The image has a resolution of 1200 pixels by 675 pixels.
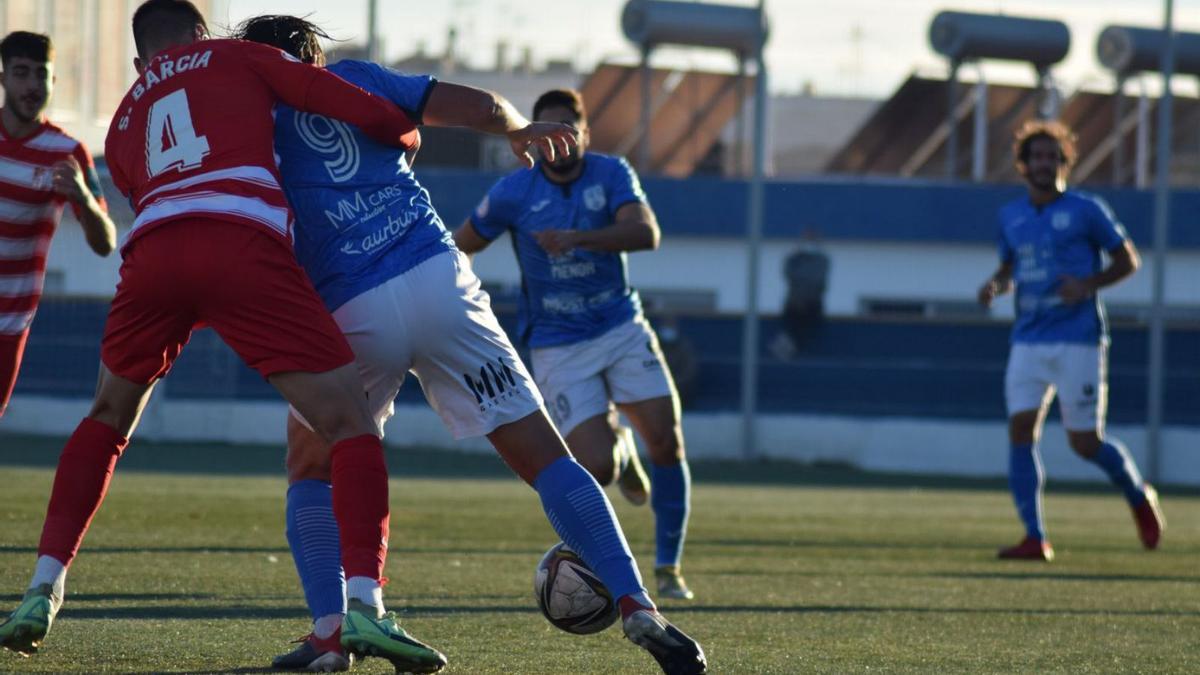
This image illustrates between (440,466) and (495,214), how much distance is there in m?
10.9

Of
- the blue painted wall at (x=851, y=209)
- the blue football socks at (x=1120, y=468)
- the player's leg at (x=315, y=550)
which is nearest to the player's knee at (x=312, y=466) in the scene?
the player's leg at (x=315, y=550)

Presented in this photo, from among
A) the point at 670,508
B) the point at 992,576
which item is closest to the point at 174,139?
the point at 670,508

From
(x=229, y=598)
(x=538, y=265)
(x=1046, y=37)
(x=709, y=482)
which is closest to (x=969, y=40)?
(x=1046, y=37)

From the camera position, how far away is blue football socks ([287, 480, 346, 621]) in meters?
5.11

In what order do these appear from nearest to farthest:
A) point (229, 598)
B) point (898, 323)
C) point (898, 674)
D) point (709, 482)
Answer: point (898, 674)
point (229, 598)
point (709, 482)
point (898, 323)

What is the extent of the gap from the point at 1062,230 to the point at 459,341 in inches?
267

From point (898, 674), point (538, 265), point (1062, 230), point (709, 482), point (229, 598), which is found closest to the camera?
point (898, 674)

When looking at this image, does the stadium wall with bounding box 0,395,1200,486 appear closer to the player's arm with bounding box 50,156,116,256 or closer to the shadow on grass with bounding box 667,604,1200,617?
the player's arm with bounding box 50,156,116,256

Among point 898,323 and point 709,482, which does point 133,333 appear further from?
point 898,323

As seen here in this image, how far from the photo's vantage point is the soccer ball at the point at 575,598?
5.21 meters

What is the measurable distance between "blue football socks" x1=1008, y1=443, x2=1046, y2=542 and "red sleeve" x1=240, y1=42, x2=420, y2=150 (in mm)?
6625

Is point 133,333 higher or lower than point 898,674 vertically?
higher

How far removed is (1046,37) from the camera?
107 feet

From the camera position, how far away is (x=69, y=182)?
7.55 meters
